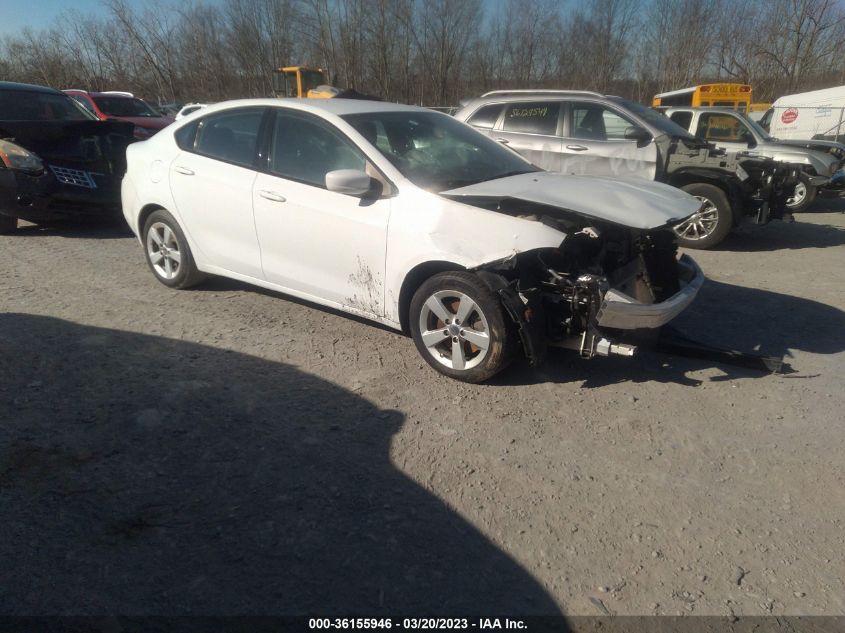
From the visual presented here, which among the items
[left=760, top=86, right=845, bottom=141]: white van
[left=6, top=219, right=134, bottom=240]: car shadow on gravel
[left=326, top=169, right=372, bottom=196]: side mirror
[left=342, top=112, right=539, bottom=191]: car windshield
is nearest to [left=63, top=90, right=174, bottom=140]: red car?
[left=6, top=219, right=134, bottom=240]: car shadow on gravel

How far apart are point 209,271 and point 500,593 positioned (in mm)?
3769

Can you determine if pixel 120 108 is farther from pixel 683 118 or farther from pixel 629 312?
pixel 629 312

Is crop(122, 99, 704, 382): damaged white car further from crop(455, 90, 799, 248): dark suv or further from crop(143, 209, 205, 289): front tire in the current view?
crop(455, 90, 799, 248): dark suv

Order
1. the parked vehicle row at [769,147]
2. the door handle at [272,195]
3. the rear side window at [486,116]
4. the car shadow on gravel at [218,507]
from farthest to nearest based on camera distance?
the parked vehicle row at [769,147], the rear side window at [486,116], the door handle at [272,195], the car shadow on gravel at [218,507]

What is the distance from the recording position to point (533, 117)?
27.8 ft

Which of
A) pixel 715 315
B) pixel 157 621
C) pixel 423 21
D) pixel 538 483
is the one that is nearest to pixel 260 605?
pixel 157 621

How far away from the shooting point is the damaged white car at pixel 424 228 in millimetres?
3588

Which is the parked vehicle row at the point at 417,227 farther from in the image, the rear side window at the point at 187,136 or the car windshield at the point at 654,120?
the car windshield at the point at 654,120

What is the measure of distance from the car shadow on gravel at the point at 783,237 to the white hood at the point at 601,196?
438 cm

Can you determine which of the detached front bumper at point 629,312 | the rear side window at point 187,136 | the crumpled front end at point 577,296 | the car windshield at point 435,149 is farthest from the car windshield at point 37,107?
the detached front bumper at point 629,312

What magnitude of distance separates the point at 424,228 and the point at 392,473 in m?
1.54

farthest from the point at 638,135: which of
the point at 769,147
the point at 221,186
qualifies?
the point at 221,186

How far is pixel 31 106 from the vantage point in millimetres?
8297

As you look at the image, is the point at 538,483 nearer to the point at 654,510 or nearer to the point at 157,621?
the point at 654,510
